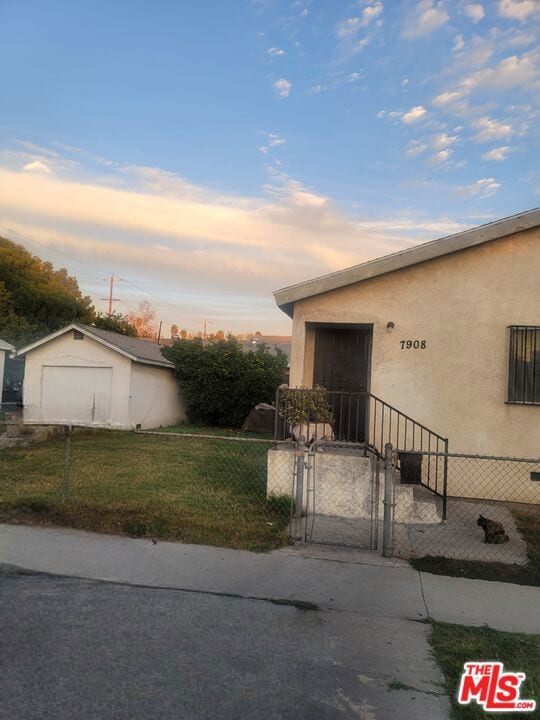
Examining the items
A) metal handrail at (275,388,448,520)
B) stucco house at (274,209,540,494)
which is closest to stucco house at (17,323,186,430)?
stucco house at (274,209,540,494)

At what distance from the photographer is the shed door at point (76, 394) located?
1900 centimetres

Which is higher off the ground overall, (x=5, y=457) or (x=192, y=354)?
(x=192, y=354)

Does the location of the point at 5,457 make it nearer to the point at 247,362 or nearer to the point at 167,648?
the point at 167,648

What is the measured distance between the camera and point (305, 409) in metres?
8.01

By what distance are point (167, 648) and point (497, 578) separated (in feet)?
10.9

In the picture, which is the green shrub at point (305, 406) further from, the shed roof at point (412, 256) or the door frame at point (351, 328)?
the shed roof at point (412, 256)

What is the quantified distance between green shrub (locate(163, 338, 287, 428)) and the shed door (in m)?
4.03

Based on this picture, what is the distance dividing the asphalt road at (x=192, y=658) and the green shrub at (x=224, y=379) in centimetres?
1642

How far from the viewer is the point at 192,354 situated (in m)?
22.8

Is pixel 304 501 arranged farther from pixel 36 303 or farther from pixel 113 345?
pixel 36 303

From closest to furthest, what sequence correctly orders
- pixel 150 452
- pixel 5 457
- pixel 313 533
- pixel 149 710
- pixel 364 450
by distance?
pixel 149 710 → pixel 313 533 → pixel 364 450 → pixel 5 457 → pixel 150 452

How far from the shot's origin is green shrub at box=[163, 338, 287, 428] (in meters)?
21.2

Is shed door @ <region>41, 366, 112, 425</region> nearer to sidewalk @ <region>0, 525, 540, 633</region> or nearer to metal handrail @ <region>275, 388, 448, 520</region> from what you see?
metal handrail @ <region>275, 388, 448, 520</region>

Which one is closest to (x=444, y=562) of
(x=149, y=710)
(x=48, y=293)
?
(x=149, y=710)
